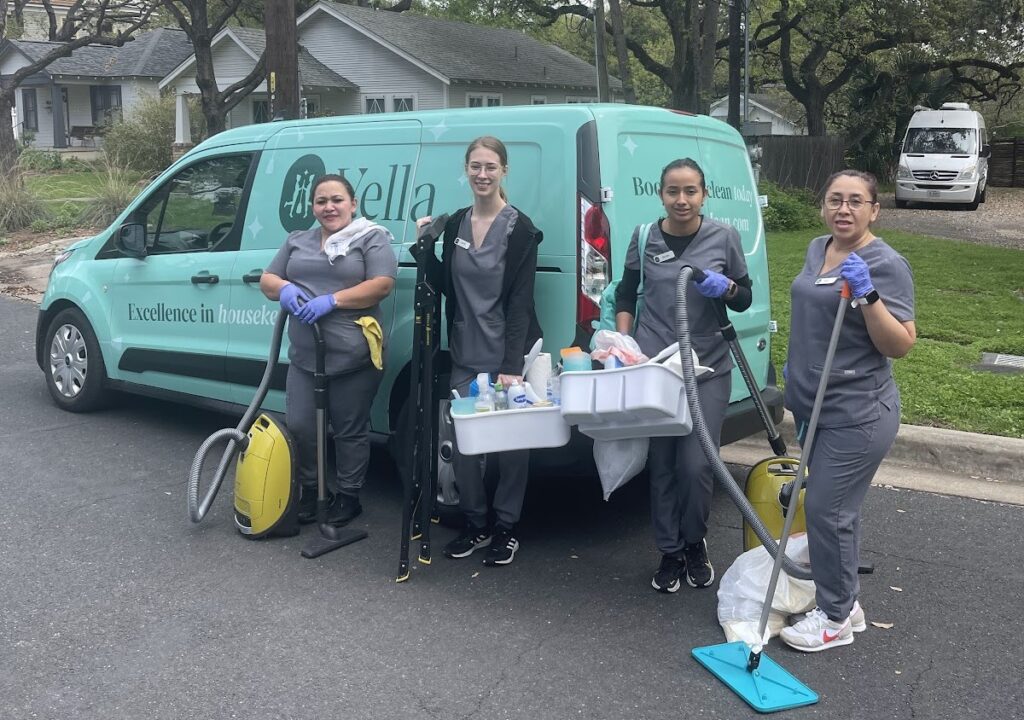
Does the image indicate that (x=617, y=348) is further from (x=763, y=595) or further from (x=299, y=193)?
(x=299, y=193)

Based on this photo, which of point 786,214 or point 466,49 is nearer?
point 786,214

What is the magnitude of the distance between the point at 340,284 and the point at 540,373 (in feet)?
3.70

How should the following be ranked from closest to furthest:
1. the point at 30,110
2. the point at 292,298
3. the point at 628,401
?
the point at 628,401, the point at 292,298, the point at 30,110

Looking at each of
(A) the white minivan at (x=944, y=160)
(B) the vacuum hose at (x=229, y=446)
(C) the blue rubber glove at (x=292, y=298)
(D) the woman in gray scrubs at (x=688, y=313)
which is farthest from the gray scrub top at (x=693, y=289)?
(A) the white minivan at (x=944, y=160)

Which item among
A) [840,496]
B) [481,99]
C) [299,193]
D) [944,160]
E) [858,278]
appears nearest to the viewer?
[858,278]

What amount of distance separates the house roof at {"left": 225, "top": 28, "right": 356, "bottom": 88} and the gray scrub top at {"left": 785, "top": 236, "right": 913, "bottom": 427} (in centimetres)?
3010

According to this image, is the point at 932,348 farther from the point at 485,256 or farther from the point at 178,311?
the point at 178,311

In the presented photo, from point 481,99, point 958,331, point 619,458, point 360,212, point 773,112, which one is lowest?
point 958,331

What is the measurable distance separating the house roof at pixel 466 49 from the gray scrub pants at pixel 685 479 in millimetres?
28604

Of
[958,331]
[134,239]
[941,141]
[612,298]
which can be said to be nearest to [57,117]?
[941,141]

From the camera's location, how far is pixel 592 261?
463 cm

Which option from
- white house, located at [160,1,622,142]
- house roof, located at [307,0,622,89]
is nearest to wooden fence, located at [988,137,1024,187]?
house roof, located at [307,0,622,89]

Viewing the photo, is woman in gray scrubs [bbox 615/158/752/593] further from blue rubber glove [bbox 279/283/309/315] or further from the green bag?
blue rubber glove [bbox 279/283/309/315]

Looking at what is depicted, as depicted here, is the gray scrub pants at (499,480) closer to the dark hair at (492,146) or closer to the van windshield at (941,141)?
the dark hair at (492,146)
